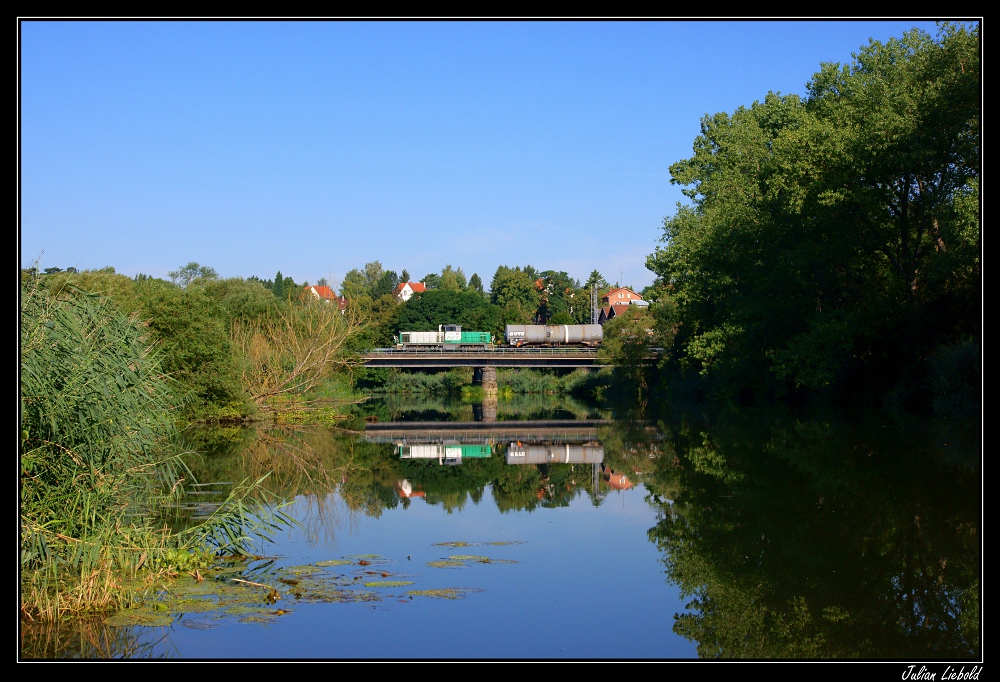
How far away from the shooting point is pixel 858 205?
3244 cm

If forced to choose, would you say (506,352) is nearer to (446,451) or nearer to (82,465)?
(446,451)

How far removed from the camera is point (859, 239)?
33375 mm

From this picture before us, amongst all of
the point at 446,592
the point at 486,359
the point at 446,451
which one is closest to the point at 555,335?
the point at 486,359

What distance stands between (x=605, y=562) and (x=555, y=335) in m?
77.0

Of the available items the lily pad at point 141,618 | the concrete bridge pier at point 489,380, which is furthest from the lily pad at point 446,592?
the concrete bridge pier at point 489,380

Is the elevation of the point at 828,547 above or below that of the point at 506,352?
below

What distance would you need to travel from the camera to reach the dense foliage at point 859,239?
29.7 metres

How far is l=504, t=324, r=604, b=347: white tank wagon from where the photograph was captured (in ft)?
287

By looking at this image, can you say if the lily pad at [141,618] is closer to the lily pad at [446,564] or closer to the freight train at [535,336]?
the lily pad at [446,564]

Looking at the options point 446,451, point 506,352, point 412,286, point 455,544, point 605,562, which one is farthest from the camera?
point 412,286
